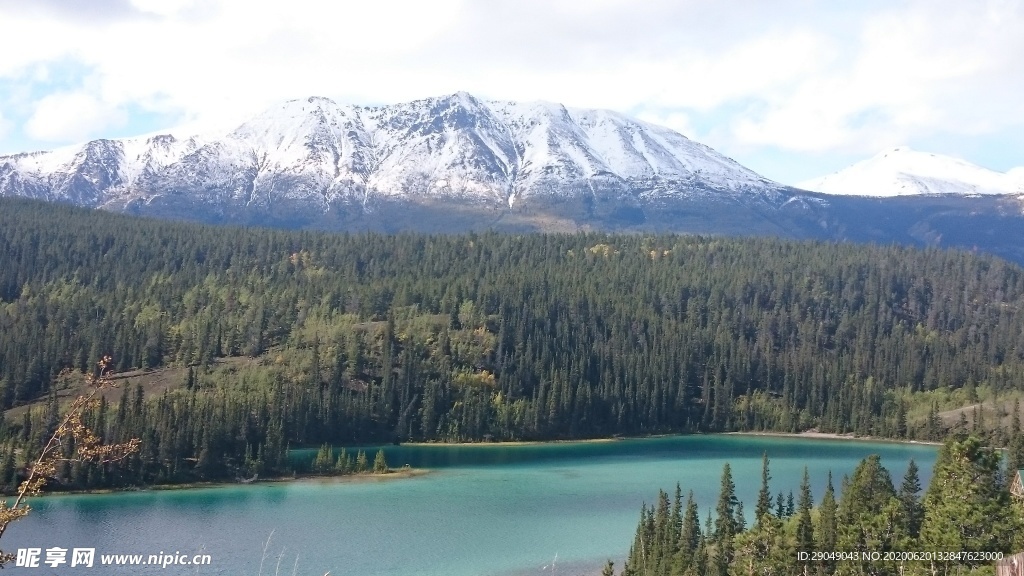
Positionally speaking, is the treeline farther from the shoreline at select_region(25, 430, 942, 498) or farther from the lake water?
the shoreline at select_region(25, 430, 942, 498)

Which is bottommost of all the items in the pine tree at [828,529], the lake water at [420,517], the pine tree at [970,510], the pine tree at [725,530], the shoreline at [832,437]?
the shoreline at [832,437]

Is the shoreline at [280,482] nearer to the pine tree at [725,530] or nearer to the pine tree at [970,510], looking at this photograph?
the pine tree at [725,530]

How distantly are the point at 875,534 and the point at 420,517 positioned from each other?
4599 centimetres

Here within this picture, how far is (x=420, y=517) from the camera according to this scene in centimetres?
8600

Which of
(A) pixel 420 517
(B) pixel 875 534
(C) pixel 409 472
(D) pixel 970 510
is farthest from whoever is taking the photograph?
(C) pixel 409 472

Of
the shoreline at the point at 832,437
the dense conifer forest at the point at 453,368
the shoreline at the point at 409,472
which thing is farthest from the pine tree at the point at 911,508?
the shoreline at the point at 832,437

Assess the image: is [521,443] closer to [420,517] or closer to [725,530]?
[420,517]

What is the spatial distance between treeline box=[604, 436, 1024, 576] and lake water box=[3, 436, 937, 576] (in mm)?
8938

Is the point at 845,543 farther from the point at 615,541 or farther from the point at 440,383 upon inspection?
the point at 440,383

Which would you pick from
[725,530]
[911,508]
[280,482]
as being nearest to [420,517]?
[280,482]

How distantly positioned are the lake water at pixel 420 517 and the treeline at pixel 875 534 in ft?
29.3

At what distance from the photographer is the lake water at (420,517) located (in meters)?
68.6

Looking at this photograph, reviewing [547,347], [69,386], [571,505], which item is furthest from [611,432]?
[69,386]

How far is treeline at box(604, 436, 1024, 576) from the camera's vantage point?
44000mm
